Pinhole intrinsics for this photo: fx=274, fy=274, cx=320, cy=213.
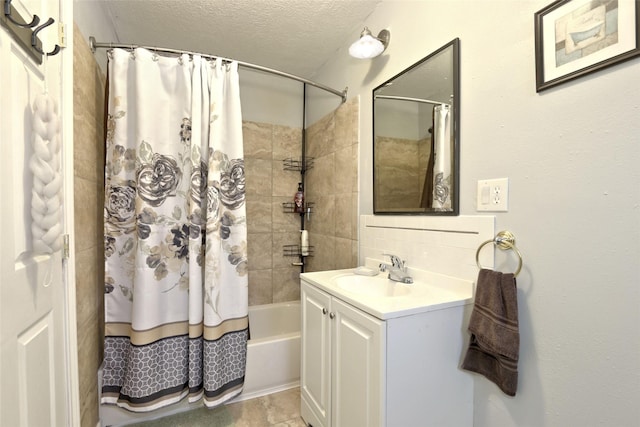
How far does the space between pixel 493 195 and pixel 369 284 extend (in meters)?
0.75

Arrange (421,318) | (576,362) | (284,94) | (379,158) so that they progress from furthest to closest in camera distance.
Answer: (284,94), (379,158), (421,318), (576,362)

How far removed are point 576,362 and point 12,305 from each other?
1608 millimetres

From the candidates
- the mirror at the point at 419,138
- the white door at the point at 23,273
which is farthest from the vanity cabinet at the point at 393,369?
the white door at the point at 23,273

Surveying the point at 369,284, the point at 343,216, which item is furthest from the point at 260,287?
the point at 369,284

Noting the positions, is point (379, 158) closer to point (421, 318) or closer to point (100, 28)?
point (421, 318)

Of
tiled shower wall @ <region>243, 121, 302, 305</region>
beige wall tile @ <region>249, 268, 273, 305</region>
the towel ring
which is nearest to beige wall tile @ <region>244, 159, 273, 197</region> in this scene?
tiled shower wall @ <region>243, 121, 302, 305</region>

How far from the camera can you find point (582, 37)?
81 centimetres

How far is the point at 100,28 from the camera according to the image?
156 centimetres

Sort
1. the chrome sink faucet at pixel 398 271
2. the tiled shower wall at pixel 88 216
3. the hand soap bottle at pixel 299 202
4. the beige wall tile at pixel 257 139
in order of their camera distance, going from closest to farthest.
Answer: the tiled shower wall at pixel 88 216, the chrome sink faucet at pixel 398 271, the beige wall tile at pixel 257 139, the hand soap bottle at pixel 299 202

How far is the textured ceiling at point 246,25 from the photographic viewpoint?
1.63m

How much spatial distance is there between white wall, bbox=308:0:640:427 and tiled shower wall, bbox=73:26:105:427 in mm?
1691

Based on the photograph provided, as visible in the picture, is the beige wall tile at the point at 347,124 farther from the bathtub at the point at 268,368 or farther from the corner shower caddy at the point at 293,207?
the bathtub at the point at 268,368

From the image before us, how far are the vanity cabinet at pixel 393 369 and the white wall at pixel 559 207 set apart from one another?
176mm

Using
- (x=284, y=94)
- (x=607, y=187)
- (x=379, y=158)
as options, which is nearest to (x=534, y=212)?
(x=607, y=187)
